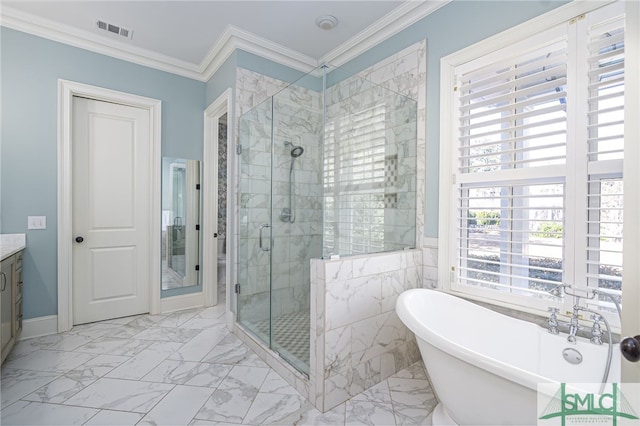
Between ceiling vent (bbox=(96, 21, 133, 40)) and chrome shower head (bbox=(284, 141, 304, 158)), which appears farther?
ceiling vent (bbox=(96, 21, 133, 40))

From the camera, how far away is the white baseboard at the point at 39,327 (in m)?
2.62

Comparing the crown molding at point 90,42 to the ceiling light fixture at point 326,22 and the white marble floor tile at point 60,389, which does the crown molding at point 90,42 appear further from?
the white marble floor tile at point 60,389

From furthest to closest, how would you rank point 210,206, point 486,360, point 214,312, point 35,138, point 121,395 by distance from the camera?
point 210,206 → point 214,312 → point 35,138 → point 121,395 → point 486,360

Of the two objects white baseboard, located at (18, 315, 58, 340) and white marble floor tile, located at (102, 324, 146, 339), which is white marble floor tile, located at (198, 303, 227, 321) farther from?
white baseboard, located at (18, 315, 58, 340)

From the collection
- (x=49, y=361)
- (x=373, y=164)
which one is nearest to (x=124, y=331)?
(x=49, y=361)

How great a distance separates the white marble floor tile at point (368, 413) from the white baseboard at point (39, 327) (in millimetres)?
2785

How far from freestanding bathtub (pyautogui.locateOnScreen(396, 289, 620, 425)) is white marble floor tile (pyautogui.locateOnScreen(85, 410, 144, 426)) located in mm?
1565

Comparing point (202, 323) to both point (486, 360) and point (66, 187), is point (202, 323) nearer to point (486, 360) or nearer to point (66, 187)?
point (66, 187)

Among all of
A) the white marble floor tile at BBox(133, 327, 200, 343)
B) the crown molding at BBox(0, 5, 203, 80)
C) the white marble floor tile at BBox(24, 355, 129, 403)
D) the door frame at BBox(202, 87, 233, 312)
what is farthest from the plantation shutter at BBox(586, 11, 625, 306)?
the crown molding at BBox(0, 5, 203, 80)

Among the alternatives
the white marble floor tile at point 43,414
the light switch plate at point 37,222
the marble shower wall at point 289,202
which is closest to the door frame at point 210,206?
the marble shower wall at point 289,202

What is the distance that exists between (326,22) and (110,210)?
110 inches

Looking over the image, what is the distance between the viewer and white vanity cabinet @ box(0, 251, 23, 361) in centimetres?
198

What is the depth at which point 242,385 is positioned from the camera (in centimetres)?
197

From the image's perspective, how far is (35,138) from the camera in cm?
265
